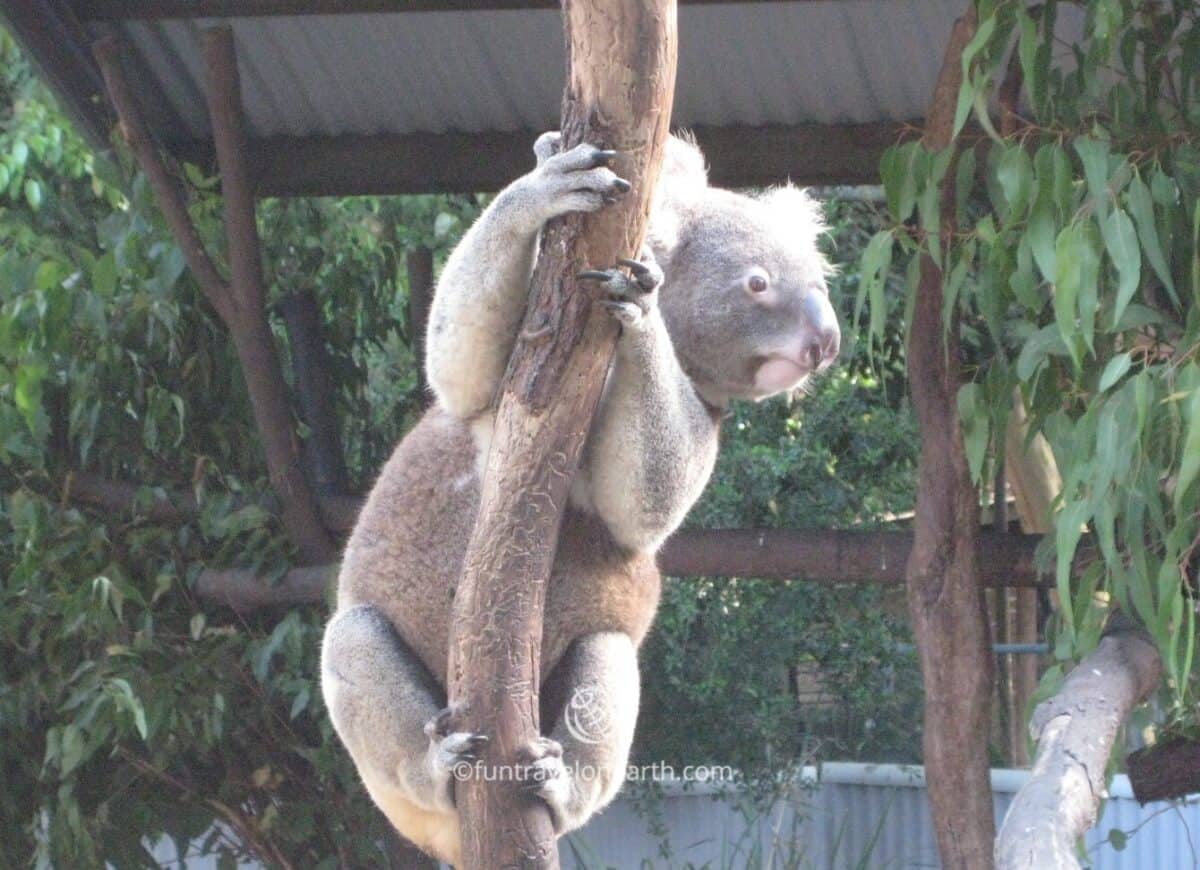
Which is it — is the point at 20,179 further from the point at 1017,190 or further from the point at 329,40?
the point at 1017,190

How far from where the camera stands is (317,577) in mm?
3873

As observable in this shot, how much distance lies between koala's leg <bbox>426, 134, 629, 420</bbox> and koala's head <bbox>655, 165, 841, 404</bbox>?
370mm

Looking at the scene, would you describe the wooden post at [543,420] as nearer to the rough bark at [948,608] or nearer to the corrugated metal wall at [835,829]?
the rough bark at [948,608]

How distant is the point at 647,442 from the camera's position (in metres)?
2.13

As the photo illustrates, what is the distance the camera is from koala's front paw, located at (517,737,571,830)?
6.59 feet

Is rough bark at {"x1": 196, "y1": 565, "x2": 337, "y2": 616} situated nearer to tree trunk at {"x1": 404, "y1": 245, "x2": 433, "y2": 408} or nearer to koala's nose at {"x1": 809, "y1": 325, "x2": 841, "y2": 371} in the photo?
tree trunk at {"x1": 404, "y1": 245, "x2": 433, "y2": 408}

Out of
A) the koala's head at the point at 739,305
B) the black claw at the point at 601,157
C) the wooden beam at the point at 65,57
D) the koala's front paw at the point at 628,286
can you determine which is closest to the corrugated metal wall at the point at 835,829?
the wooden beam at the point at 65,57

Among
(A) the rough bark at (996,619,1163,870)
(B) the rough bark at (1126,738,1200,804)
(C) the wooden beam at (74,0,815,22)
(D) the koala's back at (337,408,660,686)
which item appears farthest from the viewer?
(C) the wooden beam at (74,0,815,22)

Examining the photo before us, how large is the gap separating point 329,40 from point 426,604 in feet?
6.26

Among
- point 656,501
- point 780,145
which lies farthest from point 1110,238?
point 780,145

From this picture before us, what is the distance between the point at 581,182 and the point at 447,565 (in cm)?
81

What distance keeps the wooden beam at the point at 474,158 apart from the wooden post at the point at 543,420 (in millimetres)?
2154

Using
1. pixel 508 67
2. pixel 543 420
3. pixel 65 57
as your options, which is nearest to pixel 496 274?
pixel 543 420

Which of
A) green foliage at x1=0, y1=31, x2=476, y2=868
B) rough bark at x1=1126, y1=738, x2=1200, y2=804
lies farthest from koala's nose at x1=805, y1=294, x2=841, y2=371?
green foliage at x1=0, y1=31, x2=476, y2=868
